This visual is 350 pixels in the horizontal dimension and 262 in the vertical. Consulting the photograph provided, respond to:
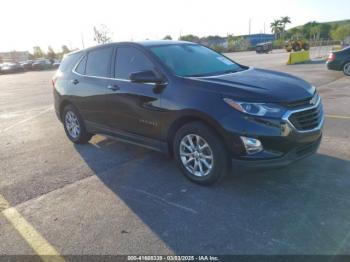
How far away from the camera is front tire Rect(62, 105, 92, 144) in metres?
6.44

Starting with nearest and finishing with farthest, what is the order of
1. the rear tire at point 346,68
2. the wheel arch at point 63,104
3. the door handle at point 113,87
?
the door handle at point 113,87, the wheel arch at point 63,104, the rear tire at point 346,68

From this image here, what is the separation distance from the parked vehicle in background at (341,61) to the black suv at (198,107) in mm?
11293

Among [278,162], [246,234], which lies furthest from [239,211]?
[278,162]

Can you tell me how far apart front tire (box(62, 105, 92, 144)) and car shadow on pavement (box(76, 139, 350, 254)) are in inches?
53.8

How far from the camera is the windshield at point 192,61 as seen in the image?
15.6 feet

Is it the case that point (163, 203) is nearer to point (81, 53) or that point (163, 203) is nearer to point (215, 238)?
point (215, 238)

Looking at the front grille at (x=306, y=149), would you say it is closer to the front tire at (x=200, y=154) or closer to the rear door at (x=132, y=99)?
the front tire at (x=200, y=154)

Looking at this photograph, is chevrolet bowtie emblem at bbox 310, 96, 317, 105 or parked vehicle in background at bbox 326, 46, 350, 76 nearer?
chevrolet bowtie emblem at bbox 310, 96, 317, 105

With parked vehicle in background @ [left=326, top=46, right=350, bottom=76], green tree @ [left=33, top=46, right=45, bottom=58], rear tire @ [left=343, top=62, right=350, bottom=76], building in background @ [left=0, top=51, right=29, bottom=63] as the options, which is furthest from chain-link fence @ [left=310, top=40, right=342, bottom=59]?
building in background @ [left=0, top=51, right=29, bottom=63]

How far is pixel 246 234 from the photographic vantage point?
130 inches

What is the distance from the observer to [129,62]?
206 inches

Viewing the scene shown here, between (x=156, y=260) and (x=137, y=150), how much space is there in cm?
315

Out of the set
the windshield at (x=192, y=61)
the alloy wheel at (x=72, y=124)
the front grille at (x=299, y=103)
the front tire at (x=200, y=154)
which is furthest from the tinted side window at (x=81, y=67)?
the front grille at (x=299, y=103)

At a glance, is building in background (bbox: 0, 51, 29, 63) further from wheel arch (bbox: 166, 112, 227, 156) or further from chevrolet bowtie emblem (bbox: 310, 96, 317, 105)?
chevrolet bowtie emblem (bbox: 310, 96, 317, 105)
